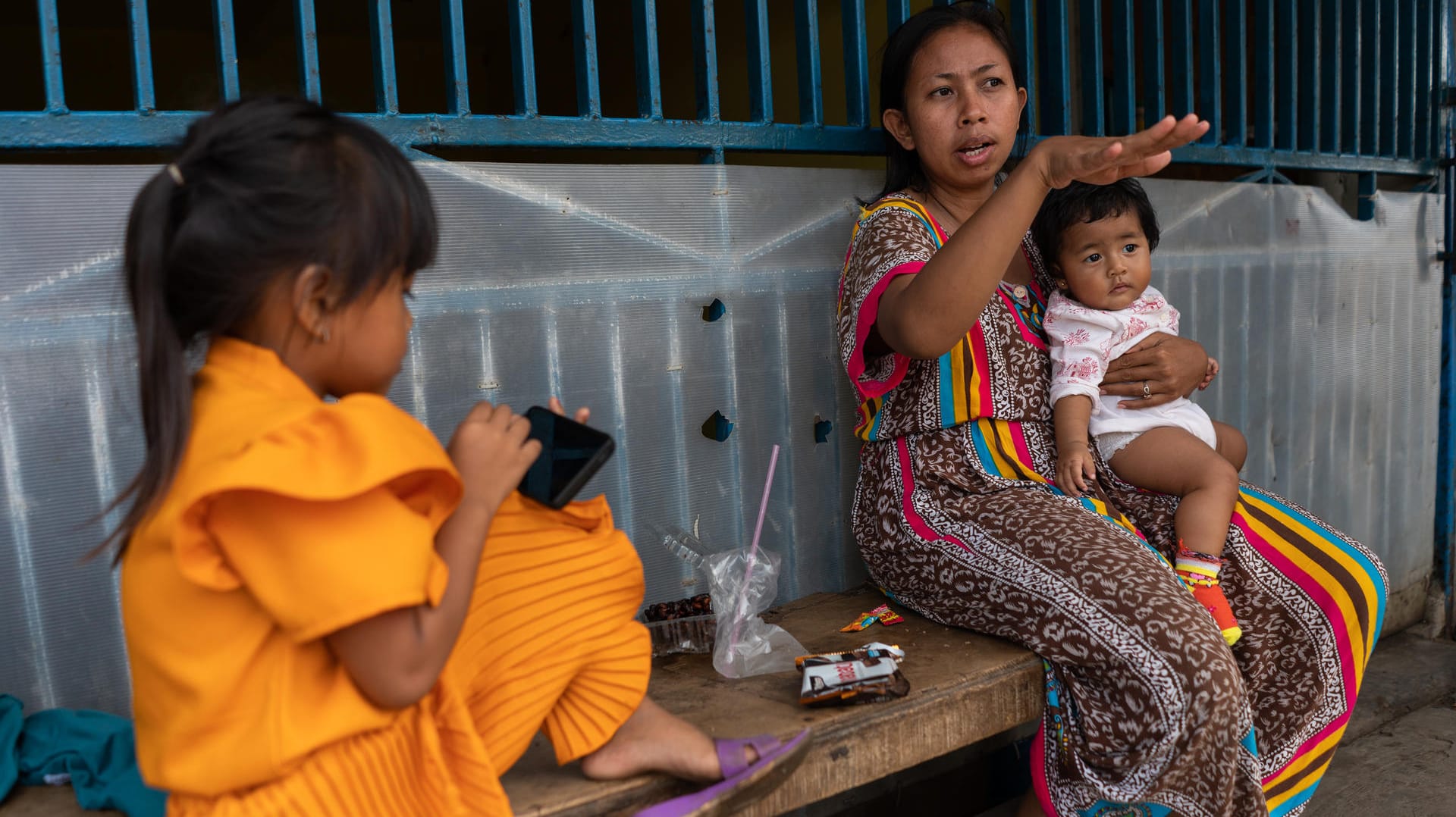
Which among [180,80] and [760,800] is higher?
[180,80]

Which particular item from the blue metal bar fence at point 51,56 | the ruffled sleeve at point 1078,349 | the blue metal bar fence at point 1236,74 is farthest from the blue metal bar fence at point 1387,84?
the blue metal bar fence at point 51,56

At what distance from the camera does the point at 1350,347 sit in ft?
12.1

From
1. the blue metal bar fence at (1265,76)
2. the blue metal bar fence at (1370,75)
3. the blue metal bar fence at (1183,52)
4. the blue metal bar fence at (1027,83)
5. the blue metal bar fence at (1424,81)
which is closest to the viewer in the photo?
the blue metal bar fence at (1027,83)

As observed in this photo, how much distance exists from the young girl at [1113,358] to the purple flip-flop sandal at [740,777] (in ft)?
3.11

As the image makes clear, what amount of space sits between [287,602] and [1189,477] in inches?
68.0

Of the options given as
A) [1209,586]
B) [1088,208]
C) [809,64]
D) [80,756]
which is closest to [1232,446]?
[1209,586]

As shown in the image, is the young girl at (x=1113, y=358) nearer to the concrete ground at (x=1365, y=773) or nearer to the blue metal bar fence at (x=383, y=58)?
the concrete ground at (x=1365, y=773)

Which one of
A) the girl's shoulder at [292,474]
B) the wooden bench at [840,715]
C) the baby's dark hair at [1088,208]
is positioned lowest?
the wooden bench at [840,715]

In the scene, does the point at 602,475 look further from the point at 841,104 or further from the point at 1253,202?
the point at 841,104

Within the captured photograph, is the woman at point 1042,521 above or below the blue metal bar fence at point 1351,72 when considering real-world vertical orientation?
below

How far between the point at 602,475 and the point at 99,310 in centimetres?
90

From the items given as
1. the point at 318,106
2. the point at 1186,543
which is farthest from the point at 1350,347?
the point at 318,106

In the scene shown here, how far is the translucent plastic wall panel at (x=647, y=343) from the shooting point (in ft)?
5.46

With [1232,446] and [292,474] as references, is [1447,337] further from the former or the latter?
[292,474]
